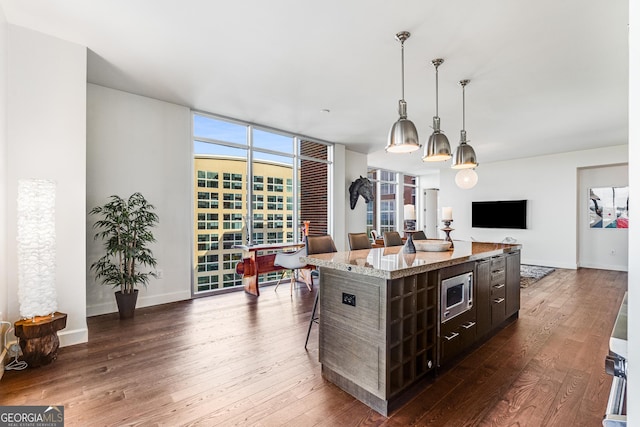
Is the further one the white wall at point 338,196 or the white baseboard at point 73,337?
the white wall at point 338,196

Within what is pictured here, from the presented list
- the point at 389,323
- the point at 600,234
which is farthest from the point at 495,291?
the point at 600,234

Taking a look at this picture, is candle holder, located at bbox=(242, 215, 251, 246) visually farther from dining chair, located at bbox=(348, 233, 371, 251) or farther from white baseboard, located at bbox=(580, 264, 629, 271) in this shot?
white baseboard, located at bbox=(580, 264, 629, 271)

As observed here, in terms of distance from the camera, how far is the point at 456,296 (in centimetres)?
240

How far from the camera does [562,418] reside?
1.82m

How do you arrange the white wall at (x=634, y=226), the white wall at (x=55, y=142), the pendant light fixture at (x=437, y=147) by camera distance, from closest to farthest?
1. the white wall at (x=634, y=226)
2. the white wall at (x=55, y=142)
3. the pendant light fixture at (x=437, y=147)

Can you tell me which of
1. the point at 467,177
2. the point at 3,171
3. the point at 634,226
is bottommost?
the point at 634,226

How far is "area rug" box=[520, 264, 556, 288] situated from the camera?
18.0 ft

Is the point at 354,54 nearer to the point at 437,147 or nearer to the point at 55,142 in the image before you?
the point at 437,147

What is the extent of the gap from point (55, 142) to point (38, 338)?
66.4 inches

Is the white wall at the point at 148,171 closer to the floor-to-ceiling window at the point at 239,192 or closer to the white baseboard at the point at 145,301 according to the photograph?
the white baseboard at the point at 145,301

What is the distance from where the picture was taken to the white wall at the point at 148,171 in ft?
11.9

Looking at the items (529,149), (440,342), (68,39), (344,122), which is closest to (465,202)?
(529,149)

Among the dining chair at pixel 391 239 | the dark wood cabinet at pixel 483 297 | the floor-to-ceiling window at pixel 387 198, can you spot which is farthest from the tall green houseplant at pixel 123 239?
the floor-to-ceiling window at pixel 387 198

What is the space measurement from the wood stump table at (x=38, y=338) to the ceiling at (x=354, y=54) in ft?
8.14
